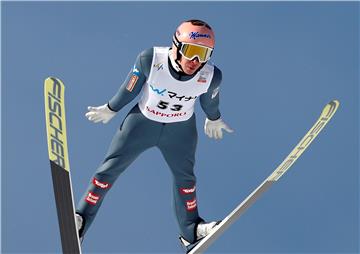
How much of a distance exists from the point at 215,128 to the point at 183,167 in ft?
2.40

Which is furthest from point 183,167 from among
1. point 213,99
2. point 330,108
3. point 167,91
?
point 330,108

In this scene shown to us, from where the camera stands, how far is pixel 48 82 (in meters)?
6.43

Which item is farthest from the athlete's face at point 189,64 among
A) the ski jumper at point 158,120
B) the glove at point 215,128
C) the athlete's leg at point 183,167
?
the glove at point 215,128

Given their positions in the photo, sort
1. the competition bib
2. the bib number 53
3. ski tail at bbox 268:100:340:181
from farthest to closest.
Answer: ski tail at bbox 268:100:340:181 < the bib number 53 < the competition bib

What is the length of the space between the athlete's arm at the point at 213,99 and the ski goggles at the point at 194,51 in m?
0.54

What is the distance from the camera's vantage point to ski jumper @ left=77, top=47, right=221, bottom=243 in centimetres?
725

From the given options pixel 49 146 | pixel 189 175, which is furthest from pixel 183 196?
pixel 49 146

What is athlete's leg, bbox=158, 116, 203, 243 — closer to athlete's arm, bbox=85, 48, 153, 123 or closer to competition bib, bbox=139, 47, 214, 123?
competition bib, bbox=139, 47, 214, 123

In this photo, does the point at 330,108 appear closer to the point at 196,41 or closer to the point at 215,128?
the point at 215,128

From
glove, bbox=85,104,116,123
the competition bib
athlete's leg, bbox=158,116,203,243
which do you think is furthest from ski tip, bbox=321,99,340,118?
glove, bbox=85,104,116,123

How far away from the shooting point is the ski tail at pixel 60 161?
21.2ft

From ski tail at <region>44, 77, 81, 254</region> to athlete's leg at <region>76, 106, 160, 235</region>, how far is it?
424mm

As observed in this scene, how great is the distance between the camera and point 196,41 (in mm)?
6871

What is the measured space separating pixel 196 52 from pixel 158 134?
1.19 meters
